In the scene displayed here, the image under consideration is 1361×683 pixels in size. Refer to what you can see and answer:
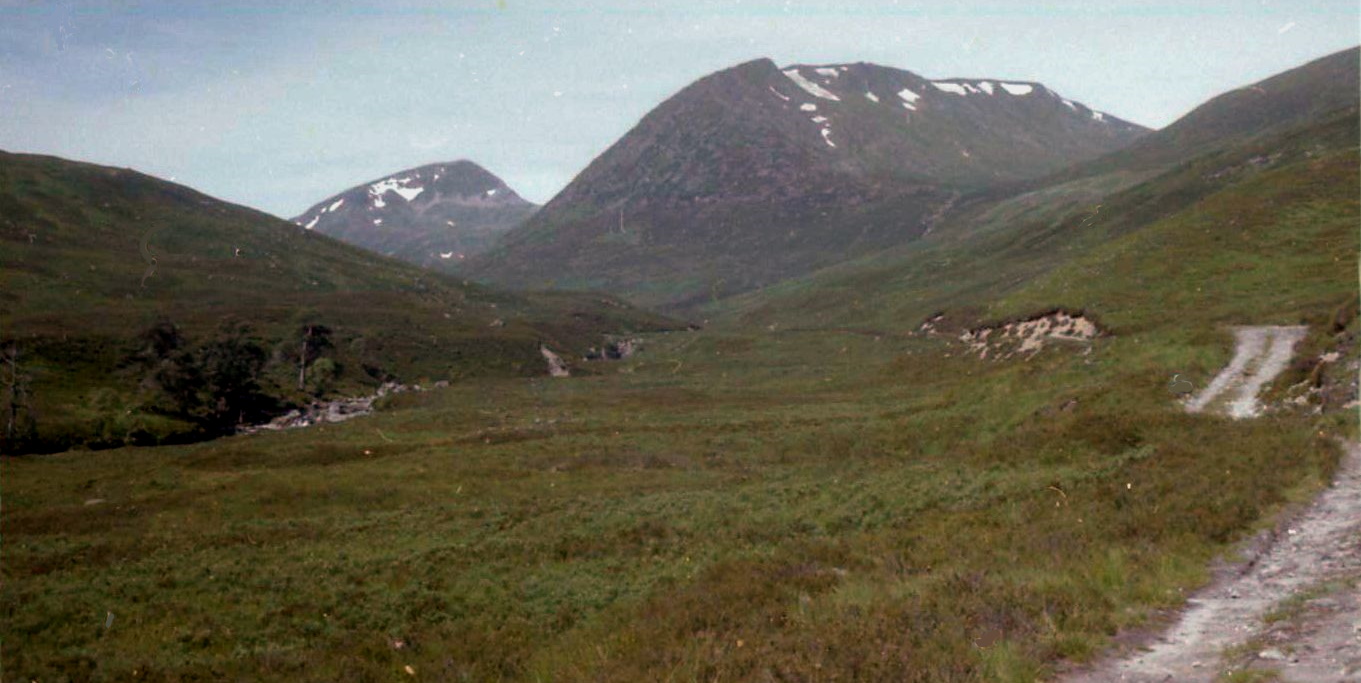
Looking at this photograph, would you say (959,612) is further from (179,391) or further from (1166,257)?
(179,391)

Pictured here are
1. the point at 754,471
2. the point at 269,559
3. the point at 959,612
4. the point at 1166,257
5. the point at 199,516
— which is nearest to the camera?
the point at 959,612

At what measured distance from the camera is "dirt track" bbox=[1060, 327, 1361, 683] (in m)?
12.3

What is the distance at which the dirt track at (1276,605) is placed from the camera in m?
12.3

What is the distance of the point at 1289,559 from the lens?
17141mm

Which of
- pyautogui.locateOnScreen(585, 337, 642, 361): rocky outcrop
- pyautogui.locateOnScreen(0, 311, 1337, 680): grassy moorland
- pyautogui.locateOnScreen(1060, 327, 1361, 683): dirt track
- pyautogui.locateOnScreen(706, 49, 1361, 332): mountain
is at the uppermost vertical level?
pyautogui.locateOnScreen(706, 49, 1361, 332): mountain

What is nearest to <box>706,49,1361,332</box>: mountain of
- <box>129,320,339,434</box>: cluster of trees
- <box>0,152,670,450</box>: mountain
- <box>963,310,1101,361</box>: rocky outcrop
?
<box>963,310,1101,361</box>: rocky outcrop

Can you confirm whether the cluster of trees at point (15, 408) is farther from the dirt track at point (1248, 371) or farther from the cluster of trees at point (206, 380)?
the dirt track at point (1248, 371)

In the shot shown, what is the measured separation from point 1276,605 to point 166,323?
108 metres

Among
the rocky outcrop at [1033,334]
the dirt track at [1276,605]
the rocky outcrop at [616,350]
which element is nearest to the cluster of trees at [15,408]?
the rocky outcrop at [1033,334]

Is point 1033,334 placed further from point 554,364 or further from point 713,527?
point 554,364

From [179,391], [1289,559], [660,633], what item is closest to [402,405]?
[179,391]

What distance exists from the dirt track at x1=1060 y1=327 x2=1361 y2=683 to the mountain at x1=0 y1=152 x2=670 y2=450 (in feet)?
248

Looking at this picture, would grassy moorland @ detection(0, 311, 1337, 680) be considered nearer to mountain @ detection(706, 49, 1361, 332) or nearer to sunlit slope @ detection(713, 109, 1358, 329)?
mountain @ detection(706, 49, 1361, 332)

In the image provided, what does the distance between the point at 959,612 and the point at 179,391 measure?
274ft
